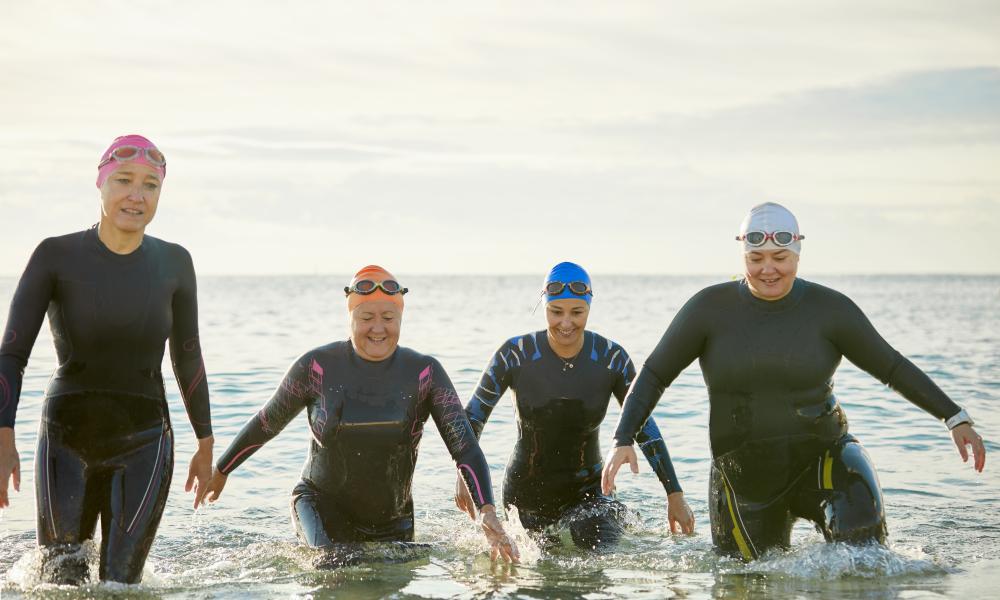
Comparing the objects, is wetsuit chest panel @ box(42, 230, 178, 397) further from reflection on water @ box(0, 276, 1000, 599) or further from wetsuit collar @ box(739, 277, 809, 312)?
wetsuit collar @ box(739, 277, 809, 312)

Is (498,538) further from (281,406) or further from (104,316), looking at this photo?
(104,316)

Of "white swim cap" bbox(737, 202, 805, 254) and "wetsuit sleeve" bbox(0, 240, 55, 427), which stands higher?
"white swim cap" bbox(737, 202, 805, 254)

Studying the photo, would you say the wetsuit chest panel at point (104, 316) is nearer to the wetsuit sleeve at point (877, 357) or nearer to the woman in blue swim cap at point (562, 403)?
the woman in blue swim cap at point (562, 403)

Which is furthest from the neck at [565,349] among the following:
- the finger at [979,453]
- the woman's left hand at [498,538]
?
the finger at [979,453]

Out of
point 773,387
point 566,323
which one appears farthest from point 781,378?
point 566,323

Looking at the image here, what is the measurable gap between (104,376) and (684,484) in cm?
663

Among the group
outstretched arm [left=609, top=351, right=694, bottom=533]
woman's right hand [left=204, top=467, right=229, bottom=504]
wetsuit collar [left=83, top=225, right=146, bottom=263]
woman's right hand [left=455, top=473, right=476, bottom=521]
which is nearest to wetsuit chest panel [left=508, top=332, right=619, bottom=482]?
outstretched arm [left=609, top=351, right=694, bottom=533]

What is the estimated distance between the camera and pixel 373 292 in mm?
7094

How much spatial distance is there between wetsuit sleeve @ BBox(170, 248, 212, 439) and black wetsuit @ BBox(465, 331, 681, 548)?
Result: 2130 millimetres

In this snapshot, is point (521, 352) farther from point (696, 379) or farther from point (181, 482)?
point (696, 379)

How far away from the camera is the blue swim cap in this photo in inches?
320

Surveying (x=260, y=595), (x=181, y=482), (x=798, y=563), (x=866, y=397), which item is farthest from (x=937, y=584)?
(x=866, y=397)

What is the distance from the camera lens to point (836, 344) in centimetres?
660

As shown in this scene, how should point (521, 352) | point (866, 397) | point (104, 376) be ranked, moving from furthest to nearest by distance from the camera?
point (866, 397) → point (521, 352) → point (104, 376)
